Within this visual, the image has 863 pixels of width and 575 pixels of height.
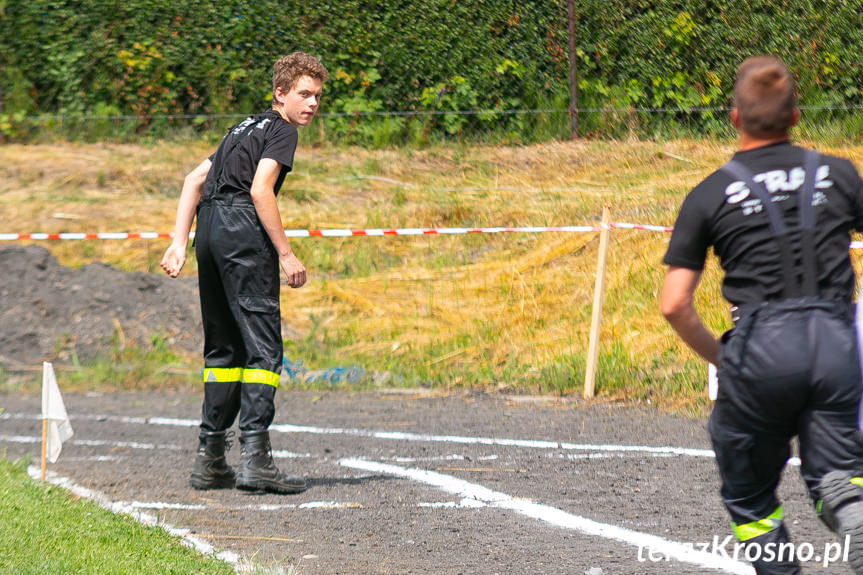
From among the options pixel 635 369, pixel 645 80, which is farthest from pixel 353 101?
pixel 635 369

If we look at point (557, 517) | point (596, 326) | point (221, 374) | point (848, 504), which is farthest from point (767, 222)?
point (596, 326)

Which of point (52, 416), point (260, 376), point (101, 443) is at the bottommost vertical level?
point (101, 443)

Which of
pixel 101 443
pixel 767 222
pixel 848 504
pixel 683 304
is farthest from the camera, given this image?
A: pixel 101 443

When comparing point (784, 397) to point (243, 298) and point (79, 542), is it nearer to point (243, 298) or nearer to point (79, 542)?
point (79, 542)

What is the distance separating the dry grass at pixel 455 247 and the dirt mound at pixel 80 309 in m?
0.88

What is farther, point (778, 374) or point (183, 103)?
point (183, 103)

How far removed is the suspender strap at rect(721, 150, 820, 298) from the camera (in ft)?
11.2

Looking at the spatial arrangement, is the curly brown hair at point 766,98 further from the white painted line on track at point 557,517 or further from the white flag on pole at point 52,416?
the white flag on pole at point 52,416

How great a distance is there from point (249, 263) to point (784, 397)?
3338mm

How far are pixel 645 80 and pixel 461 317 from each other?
239 inches

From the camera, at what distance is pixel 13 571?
4.26 meters

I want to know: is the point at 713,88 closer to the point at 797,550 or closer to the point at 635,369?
the point at 635,369

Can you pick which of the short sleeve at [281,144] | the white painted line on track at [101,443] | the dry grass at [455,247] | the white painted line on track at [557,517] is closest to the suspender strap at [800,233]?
the white painted line on track at [557,517]

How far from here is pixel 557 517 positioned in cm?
546
